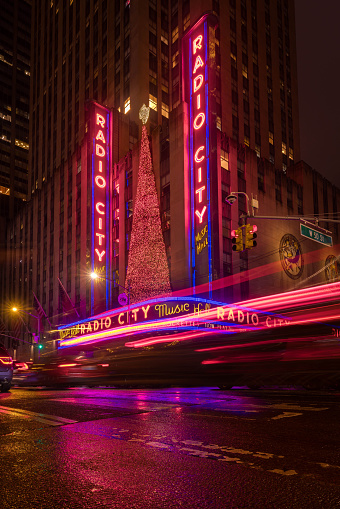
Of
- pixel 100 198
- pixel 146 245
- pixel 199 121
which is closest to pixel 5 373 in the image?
pixel 146 245

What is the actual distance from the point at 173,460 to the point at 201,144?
39.2 metres

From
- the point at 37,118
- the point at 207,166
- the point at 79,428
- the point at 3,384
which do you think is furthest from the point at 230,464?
the point at 37,118

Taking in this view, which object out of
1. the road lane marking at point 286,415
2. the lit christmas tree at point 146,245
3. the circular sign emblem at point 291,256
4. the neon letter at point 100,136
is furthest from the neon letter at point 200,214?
the road lane marking at point 286,415

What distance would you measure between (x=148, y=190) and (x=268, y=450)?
41.8 m

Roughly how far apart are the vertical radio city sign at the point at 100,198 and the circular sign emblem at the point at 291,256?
20.0m

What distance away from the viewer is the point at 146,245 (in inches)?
1722

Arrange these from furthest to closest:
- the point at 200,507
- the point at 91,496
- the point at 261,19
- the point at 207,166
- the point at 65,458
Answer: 1. the point at 261,19
2. the point at 207,166
3. the point at 65,458
4. the point at 91,496
5. the point at 200,507

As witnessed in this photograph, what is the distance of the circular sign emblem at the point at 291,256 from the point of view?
47969 millimetres

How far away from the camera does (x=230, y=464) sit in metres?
4.26

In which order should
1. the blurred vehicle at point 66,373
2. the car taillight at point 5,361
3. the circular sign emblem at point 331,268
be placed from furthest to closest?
the circular sign emblem at point 331,268
the blurred vehicle at point 66,373
the car taillight at point 5,361

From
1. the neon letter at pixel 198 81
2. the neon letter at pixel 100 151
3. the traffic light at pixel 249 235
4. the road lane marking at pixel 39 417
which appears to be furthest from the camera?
the neon letter at pixel 100 151

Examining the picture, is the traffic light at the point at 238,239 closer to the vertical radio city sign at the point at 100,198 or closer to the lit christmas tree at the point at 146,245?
the lit christmas tree at the point at 146,245

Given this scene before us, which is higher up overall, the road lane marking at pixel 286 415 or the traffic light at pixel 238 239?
the traffic light at pixel 238 239

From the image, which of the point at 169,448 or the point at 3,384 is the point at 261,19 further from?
the point at 169,448
